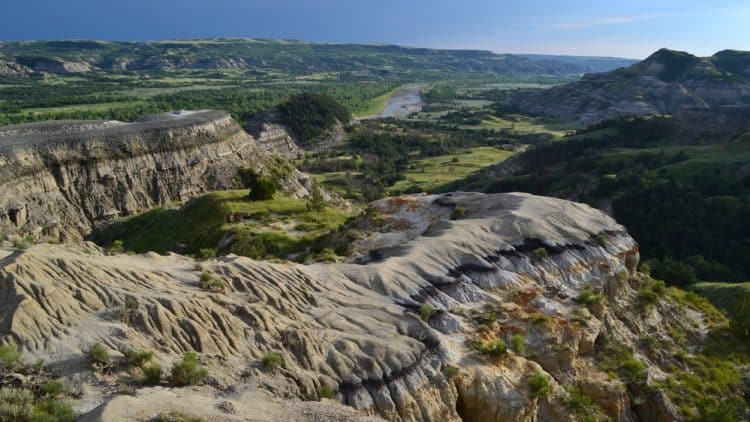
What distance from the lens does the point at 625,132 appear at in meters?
104

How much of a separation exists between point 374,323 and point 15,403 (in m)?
11.7

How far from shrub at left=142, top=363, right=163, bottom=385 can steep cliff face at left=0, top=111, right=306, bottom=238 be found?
114 feet

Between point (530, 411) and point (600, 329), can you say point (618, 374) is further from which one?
point (530, 411)

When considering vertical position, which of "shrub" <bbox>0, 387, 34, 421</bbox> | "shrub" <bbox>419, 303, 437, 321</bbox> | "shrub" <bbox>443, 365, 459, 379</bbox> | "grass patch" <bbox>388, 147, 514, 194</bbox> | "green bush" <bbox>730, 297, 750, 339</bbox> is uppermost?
"shrub" <bbox>0, 387, 34, 421</bbox>

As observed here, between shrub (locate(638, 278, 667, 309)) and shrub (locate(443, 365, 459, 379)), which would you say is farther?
shrub (locate(638, 278, 667, 309))

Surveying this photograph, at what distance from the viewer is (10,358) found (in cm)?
1476

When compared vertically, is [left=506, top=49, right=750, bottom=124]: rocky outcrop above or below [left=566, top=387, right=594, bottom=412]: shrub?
above

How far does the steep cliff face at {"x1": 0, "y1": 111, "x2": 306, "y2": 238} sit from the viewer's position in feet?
156

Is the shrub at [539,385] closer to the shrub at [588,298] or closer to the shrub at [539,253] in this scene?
the shrub at [588,298]

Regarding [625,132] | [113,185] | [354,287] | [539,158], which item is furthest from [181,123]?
[625,132]

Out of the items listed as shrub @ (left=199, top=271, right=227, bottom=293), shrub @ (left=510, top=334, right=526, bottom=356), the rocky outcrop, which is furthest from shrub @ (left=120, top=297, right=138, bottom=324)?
the rocky outcrop

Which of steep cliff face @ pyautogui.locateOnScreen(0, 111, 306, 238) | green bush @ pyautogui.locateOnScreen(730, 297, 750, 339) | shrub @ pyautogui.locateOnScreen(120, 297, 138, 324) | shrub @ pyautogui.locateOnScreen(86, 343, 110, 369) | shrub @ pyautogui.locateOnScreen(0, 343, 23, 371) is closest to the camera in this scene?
shrub @ pyautogui.locateOnScreen(0, 343, 23, 371)

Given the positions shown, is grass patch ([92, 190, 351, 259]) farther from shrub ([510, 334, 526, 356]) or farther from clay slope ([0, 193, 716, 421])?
shrub ([510, 334, 526, 356])

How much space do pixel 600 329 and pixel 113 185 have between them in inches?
1843
